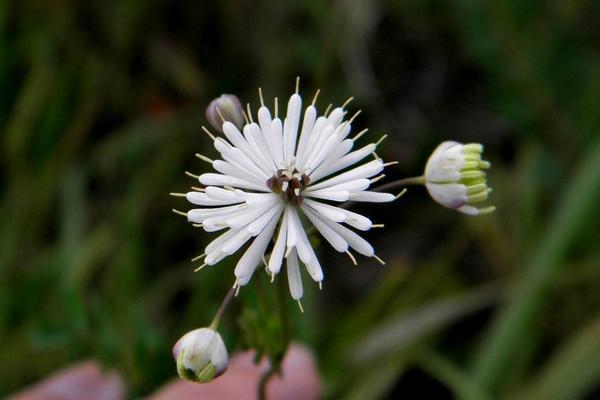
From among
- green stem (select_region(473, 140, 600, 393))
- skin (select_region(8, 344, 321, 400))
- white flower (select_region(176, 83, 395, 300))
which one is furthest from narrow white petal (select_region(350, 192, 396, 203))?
green stem (select_region(473, 140, 600, 393))

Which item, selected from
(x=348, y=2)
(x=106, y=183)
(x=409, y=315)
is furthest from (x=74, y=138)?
(x=409, y=315)

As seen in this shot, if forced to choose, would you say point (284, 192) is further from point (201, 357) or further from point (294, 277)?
point (201, 357)

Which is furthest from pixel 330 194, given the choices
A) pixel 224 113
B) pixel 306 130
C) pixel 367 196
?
pixel 224 113

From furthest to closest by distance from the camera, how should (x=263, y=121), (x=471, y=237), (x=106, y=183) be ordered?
(x=106, y=183), (x=471, y=237), (x=263, y=121)

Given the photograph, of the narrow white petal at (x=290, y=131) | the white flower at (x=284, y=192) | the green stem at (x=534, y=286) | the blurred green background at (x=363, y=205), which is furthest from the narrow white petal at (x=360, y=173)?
the green stem at (x=534, y=286)

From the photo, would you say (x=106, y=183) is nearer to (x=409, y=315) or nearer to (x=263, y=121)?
(x=409, y=315)

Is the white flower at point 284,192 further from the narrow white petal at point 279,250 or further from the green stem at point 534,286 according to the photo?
the green stem at point 534,286
